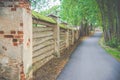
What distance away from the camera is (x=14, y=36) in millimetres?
5883

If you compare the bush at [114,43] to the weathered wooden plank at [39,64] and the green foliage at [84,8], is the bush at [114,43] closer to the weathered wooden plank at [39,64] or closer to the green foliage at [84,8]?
the green foliage at [84,8]

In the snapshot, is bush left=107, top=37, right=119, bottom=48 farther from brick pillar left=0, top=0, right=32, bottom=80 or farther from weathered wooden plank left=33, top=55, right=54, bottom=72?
brick pillar left=0, top=0, right=32, bottom=80

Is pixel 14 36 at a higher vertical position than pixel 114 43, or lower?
higher

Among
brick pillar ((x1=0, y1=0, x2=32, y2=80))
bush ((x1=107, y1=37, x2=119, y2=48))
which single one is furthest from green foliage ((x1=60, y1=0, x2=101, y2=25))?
brick pillar ((x1=0, y1=0, x2=32, y2=80))

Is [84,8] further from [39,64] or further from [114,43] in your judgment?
[39,64]

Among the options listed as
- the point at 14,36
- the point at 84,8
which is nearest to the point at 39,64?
the point at 14,36

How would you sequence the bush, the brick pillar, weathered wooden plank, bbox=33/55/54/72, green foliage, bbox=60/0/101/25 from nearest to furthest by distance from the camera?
the brick pillar, weathered wooden plank, bbox=33/55/54/72, the bush, green foliage, bbox=60/0/101/25

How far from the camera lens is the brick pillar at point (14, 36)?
5848 millimetres

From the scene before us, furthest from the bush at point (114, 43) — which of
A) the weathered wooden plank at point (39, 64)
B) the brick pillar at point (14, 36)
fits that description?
the brick pillar at point (14, 36)

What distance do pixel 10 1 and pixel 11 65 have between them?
55.4 inches

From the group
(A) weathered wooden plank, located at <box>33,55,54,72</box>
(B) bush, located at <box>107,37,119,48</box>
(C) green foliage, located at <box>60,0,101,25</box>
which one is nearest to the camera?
(A) weathered wooden plank, located at <box>33,55,54,72</box>

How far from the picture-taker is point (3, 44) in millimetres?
5957

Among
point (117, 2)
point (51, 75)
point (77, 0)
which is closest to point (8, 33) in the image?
point (51, 75)

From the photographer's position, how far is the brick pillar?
5.85 meters
